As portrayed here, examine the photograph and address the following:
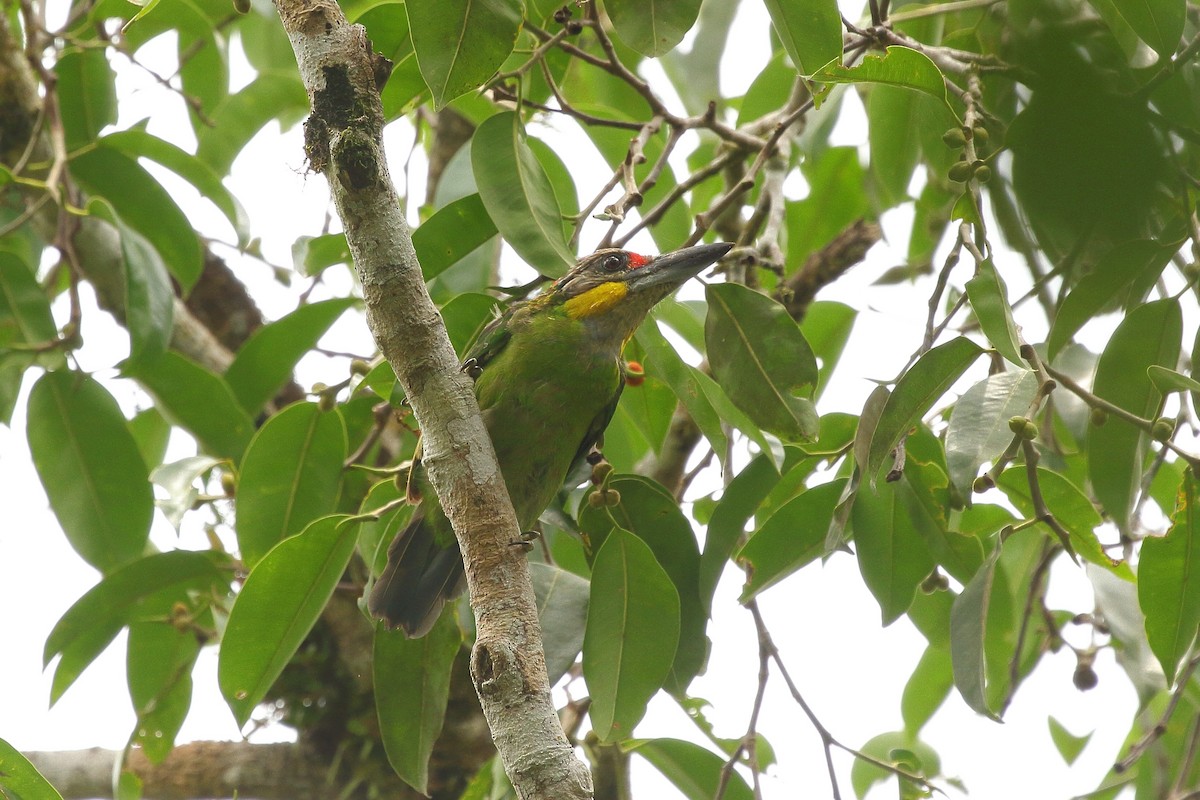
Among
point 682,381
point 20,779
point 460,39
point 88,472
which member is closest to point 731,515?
point 682,381

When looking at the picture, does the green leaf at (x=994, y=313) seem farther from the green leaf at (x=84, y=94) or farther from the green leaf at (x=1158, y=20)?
the green leaf at (x=84, y=94)

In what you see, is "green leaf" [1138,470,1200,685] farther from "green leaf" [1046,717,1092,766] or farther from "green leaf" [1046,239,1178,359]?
"green leaf" [1046,717,1092,766]

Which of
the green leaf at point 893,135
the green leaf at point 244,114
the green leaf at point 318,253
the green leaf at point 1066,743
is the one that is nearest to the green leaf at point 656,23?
the green leaf at point 318,253

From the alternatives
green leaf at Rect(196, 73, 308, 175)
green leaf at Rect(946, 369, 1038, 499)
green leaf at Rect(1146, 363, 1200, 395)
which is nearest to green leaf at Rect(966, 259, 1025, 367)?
green leaf at Rect(946, 369, 1038, 499)

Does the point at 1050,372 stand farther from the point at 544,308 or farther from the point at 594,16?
the point at 544,308

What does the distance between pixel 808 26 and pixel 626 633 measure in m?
1.30

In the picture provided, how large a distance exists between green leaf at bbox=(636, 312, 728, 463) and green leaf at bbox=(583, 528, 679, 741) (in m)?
0.28

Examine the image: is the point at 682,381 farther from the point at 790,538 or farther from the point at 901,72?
the point at 901,72

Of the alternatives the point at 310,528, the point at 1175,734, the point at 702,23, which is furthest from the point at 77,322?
the point at 1175,734

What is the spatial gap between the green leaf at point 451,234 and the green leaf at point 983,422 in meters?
1.16

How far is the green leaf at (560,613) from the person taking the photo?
257 centimetres

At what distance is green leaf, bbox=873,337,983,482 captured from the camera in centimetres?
211

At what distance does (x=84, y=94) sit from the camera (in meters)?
3.91

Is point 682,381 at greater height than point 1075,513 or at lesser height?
greater
